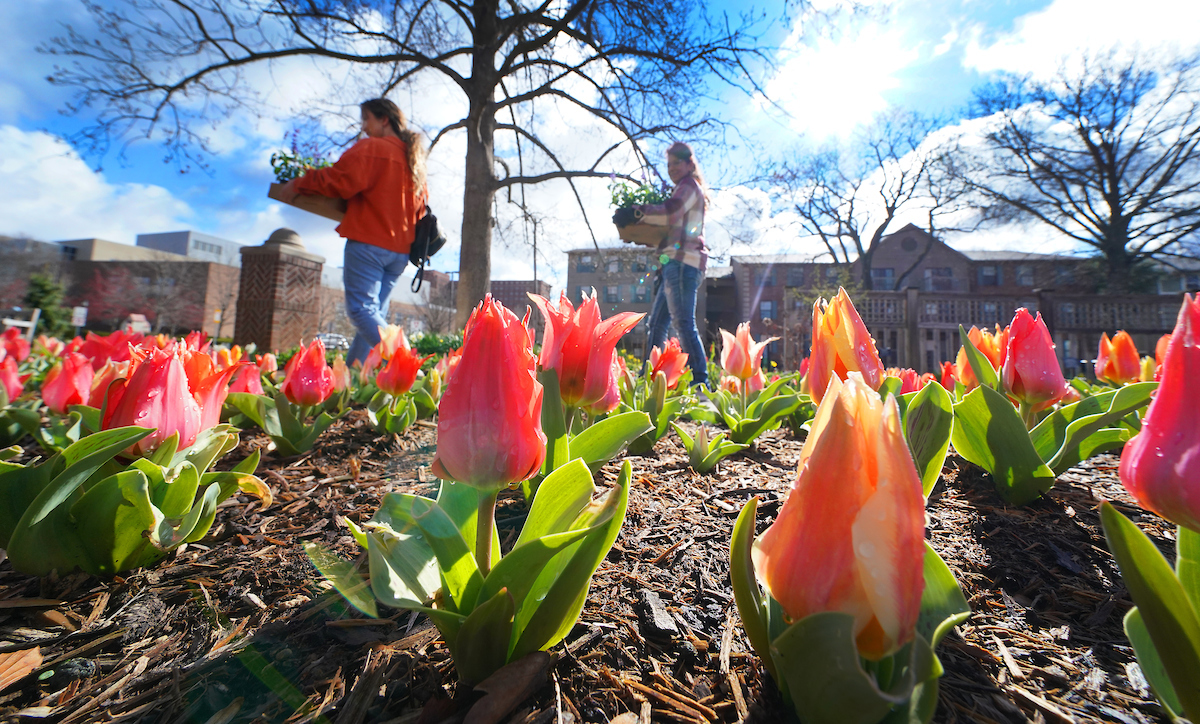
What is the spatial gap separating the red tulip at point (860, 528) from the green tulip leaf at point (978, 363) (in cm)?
119

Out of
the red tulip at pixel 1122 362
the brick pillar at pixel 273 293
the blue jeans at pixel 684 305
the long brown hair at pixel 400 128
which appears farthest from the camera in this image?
the brick pillar at pixel 273 293

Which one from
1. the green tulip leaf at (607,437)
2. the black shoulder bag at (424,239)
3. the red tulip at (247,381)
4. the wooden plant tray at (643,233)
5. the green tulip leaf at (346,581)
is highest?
the wooden plant tray at (643,233)

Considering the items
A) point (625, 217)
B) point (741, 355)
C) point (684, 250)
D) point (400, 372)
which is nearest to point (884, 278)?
point (625, 217)

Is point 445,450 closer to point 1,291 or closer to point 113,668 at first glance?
point 113,668

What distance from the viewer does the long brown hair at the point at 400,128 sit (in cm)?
411

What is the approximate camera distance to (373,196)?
3.98m

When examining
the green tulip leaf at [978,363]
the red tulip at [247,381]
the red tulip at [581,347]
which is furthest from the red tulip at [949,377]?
the red tulip at [247,381]

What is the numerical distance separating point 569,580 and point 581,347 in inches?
23.7

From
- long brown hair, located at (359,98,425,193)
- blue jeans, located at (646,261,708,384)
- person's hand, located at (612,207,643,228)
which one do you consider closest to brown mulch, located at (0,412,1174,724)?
blue jeans, located at (646,261,708,384)

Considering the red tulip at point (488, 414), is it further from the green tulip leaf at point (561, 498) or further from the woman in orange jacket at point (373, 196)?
the woman in orange jacket at point (373, 196)

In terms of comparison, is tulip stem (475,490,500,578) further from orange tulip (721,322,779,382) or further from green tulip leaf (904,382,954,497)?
orange tulip (721,322,779,382)

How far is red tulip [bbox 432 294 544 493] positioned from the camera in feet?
2.42

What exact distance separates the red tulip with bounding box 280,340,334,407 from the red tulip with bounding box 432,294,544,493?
1527 millimetres

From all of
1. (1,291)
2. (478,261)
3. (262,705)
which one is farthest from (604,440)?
(1,291)
